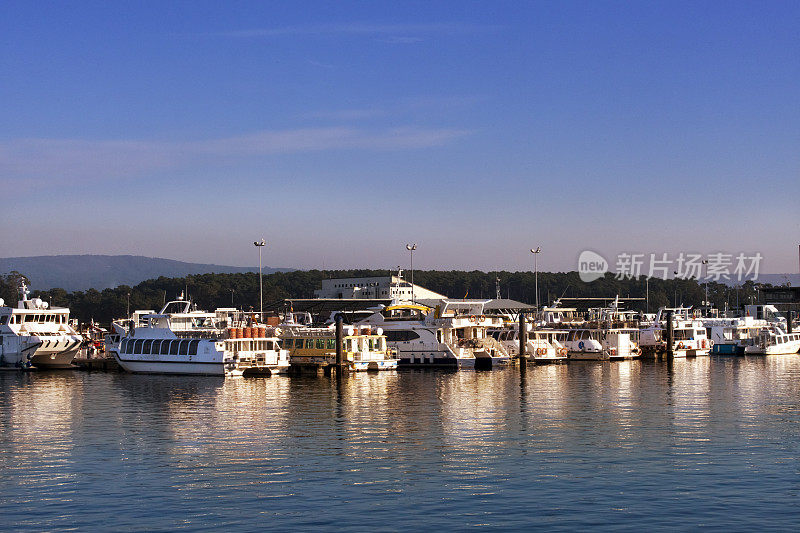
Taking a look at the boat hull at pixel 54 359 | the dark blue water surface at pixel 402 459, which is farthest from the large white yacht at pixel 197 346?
the dark blue water surface at pixel 402 459

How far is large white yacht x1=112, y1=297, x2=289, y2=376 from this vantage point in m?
80.2

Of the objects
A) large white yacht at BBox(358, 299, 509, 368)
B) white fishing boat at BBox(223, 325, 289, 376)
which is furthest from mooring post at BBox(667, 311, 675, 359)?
white fishing boat at BBox(223, 325, 289, 376)

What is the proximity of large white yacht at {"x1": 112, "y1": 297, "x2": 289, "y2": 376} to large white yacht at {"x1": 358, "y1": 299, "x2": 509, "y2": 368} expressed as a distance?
14.2 m

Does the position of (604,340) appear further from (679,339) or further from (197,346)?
(197,346)

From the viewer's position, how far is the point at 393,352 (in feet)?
296

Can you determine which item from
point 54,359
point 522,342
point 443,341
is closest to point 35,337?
point 54,359

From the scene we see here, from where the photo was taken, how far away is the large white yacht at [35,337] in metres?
95.1

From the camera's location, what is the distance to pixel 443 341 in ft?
304

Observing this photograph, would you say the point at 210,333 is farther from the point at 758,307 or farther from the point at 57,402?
the point at 758,307

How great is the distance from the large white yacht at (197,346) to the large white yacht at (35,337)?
9209 millimetres

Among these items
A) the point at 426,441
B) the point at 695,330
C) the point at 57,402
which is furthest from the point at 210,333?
the point at 695,330

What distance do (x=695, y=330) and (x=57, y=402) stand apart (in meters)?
82.9

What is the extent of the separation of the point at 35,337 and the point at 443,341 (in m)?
40.7

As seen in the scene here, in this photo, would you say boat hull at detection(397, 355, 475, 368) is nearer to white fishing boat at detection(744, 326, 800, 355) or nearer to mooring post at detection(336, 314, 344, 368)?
mooring post at detection(336, 314, 344, 368)
